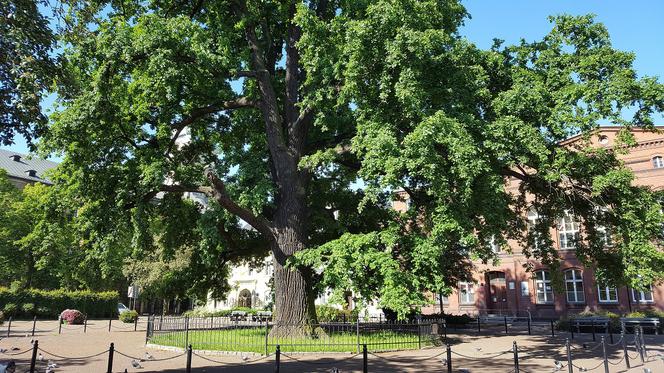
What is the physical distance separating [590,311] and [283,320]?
2733cm

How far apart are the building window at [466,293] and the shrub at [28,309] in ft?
117

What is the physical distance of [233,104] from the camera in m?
17.8

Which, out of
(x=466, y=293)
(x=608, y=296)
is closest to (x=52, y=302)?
(x=466, y=293)

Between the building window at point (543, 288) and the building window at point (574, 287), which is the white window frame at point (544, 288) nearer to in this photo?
the building window at point (543, 288)

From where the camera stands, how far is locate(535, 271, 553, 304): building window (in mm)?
36375

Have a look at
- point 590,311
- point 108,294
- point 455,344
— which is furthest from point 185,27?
point 108,294

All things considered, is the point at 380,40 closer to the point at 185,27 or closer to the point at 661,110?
the point at 185,27

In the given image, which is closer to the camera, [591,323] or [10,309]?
[591,323]

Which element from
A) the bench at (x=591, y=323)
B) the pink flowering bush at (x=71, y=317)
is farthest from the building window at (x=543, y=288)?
the pink flowering bush at (x=71, y=317)

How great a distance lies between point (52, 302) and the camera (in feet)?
127

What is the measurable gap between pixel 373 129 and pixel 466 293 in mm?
30792

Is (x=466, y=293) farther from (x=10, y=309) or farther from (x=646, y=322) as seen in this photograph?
(x=10, y=309)

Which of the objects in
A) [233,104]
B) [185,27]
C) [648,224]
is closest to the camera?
[648,224]

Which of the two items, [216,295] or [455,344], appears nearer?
[455,344]
